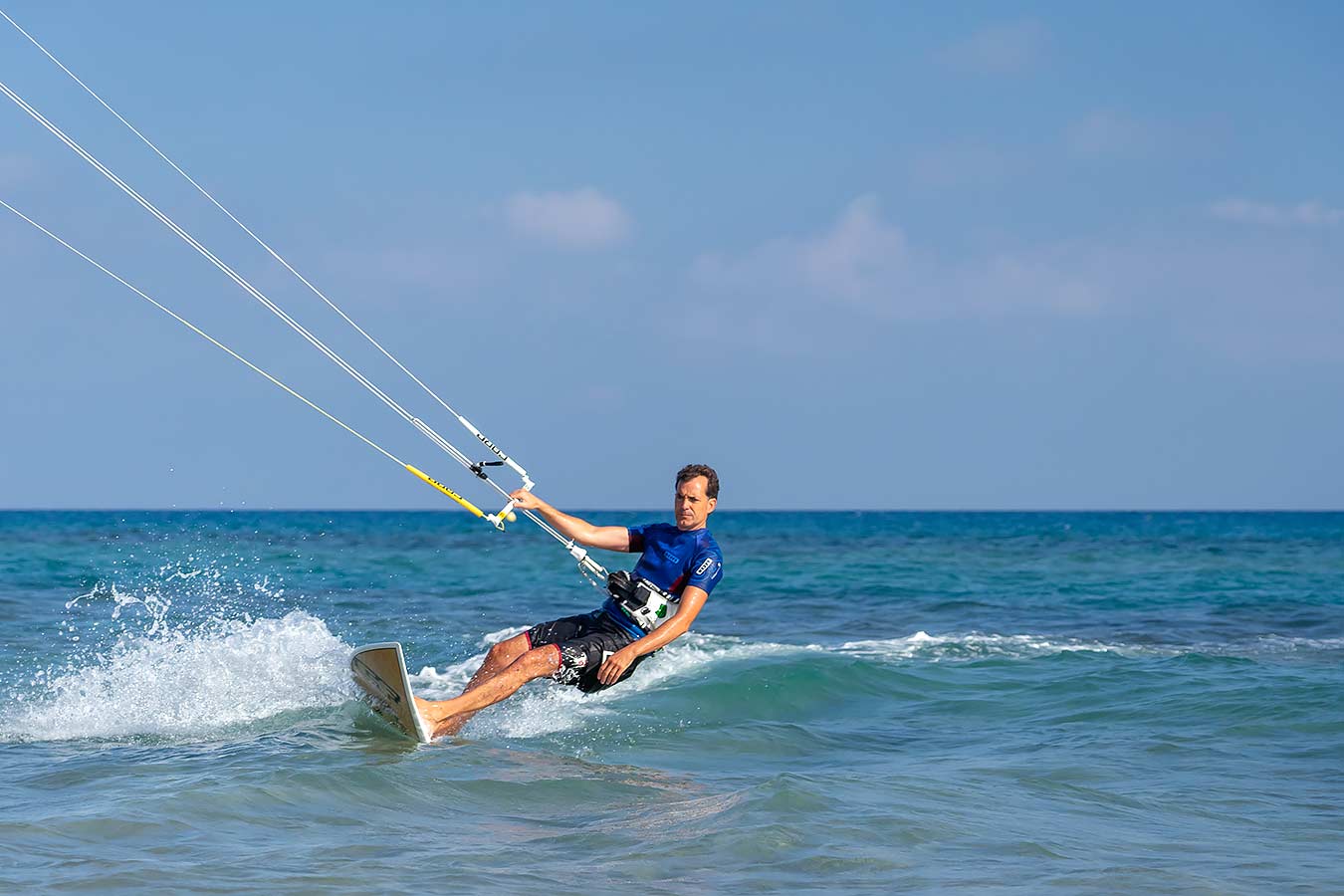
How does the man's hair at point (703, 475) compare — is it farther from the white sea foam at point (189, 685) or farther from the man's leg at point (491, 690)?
the white sea foam at point (189, 685)

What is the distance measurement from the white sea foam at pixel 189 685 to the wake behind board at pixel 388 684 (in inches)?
48.8

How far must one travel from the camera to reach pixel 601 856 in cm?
616

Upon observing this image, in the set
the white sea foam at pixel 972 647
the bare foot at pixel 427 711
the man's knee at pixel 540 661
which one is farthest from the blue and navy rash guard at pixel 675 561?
the white sea foam at pixel 972 647

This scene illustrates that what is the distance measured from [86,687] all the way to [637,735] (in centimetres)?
411

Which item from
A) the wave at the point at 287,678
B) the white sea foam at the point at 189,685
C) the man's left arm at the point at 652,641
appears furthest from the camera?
the wave at the point at 287,678

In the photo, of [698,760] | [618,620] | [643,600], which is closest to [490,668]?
[618,620]

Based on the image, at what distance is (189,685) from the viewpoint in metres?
10.1

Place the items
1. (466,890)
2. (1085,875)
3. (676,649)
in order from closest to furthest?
(466,890), (1085,875), (676,649)

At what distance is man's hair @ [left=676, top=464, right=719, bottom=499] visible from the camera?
8.91 m

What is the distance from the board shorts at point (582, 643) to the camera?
8695 millimetres

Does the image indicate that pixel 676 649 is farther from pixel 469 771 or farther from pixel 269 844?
pixel 269 844

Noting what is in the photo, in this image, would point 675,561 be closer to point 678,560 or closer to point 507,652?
point 678,560

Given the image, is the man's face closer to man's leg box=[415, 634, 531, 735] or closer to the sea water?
man's leg box=[415, 634, 531, 735]

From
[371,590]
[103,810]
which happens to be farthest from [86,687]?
[371,590]
